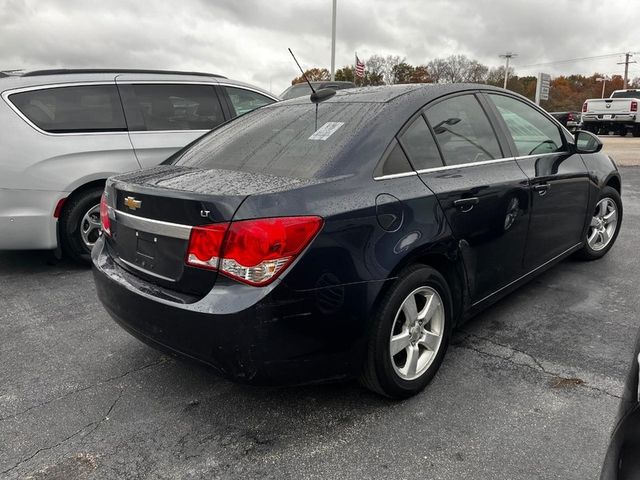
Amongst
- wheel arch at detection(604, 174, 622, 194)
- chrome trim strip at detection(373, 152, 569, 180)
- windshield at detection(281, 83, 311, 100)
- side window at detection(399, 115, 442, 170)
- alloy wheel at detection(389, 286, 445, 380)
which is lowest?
alloy wheel at detection(389, 286, 445, 380)

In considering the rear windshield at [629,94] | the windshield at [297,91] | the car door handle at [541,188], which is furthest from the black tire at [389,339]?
the rear windshield at [629,94]

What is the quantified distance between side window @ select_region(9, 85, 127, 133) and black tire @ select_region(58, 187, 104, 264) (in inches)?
23.4

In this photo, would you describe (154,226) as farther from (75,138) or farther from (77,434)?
(75,138)

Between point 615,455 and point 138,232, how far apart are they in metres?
2.04

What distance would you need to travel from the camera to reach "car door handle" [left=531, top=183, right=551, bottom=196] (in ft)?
11.1

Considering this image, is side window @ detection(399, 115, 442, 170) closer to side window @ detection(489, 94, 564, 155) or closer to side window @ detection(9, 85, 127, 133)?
side window @ detection(489, 94, 564, 155)

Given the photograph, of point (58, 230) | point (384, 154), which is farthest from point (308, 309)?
point (58, 230)

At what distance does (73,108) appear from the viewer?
471 centimetres

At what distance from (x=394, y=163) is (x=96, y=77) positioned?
12.0 ft

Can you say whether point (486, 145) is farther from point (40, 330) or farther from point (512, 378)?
point (40, 330)

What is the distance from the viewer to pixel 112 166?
474 cm

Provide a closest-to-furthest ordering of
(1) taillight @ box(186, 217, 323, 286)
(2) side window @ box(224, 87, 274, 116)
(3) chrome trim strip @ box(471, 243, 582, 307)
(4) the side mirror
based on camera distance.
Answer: (1) taillight @ box(186, 217, 323, 286) < (3) chrome trim strip @ box(471, 243, 582, 307) < (4) the side mirror < (2) side window @ box(224, 87, 274, 116)

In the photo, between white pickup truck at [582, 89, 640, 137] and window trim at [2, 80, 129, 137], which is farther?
white pickup truck at [582, 89, 640, 137]

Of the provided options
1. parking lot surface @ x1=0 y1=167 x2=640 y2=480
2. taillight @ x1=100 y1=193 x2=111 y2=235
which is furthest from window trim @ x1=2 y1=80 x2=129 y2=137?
taillight @ x1=100 y1=193 x2=111 y2=235
